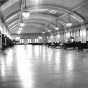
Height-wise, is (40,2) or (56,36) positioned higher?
(40,2)

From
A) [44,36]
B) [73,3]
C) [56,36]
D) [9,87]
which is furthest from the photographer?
[44,36]

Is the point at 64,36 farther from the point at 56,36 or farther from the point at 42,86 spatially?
the point at 42,86

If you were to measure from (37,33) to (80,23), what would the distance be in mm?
24610

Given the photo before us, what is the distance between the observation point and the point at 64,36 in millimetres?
33594

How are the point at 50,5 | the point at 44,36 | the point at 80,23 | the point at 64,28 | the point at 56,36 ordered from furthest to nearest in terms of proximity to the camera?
the point at 44,36 < the point at 56,36 < the point at 64,28 < the point at 80,23 < the point at 50,5

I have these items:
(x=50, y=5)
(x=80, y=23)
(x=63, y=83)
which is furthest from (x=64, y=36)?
(x=63, y=83)

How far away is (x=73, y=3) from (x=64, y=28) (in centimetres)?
1554

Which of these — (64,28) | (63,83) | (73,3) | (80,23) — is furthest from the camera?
(64,28)

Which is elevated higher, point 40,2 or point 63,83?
point 40,2

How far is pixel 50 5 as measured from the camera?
19.2 meters

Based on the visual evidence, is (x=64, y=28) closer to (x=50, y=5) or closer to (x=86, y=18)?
(x=86, y=18)

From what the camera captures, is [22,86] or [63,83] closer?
[22,86]

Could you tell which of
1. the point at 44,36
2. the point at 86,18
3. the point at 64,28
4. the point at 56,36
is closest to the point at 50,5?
the point at 86,18

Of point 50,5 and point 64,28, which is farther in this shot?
point 64,28
